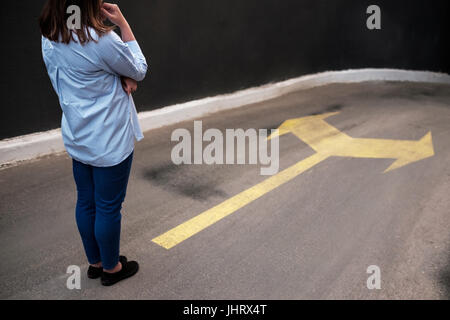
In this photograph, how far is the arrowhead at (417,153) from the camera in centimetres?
448

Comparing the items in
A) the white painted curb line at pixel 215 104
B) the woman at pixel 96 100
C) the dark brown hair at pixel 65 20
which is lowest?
the white painted curb line at pixel 215 104

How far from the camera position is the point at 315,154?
15.7 feet

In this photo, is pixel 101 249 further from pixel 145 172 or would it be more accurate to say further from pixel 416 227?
pixel 416 227

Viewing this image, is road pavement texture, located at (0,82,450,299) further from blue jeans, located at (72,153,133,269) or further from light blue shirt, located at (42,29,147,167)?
light blue shirt, located at (42,29,147,167)

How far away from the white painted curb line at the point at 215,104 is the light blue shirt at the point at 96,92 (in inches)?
95.0

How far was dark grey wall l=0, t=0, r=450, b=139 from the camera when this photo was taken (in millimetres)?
4305

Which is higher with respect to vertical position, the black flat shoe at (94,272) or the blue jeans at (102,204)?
the blue jeans at (102,204)

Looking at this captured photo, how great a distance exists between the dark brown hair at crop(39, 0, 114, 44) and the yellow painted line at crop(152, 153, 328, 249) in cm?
164

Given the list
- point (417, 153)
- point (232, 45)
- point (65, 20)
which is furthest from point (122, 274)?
point (232, 45)

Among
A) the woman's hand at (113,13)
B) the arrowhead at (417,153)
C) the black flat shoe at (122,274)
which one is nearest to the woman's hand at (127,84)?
the woman's hand at (113,13)

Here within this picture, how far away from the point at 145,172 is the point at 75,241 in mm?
1347

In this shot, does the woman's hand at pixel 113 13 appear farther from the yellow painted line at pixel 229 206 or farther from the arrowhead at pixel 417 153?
the arrowhead at pixel 417 153

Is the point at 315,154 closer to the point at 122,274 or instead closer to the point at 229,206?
the point at 229,206

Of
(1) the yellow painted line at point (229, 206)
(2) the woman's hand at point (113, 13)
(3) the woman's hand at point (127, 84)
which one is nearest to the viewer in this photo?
(2) the woman's hand at point (113, 13)
